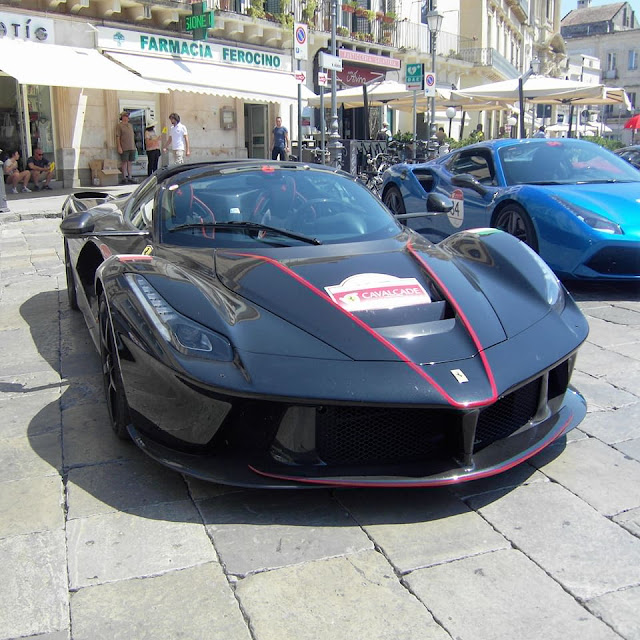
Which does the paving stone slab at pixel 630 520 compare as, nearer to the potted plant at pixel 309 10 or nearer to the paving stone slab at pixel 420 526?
the paving stone slab at pixel 420 526

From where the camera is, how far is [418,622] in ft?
6.17

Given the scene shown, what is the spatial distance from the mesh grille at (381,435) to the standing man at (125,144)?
1568 cm

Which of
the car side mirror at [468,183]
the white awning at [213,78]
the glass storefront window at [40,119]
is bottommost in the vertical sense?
the car side mirror at [468,183]

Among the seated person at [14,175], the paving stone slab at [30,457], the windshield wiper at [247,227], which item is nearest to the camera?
the paving stone slab at [30,457]

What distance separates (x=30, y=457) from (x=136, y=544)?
90 centimetres

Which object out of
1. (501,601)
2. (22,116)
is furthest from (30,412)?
(22,116)

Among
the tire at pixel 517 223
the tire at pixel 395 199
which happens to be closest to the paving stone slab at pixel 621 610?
the tire at pixel 517 223

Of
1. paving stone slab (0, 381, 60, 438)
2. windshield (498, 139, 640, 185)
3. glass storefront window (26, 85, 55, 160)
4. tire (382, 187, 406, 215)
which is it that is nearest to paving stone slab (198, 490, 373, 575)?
paving stone slab (0, 381, 60, 438)

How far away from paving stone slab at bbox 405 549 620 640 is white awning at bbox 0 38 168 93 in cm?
1329

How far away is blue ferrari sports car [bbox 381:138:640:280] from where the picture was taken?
5262 millimetres

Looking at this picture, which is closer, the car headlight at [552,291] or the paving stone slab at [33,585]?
the paving stone slab at [33,585]

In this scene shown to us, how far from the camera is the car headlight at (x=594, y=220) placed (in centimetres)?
522

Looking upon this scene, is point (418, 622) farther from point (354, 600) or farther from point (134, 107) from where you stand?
point (134, 107)

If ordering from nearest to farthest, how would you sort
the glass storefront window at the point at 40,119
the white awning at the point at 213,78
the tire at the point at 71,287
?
the tire at the point at 71,287, the glass storefront window at the point at 40,119, the white awning at the point at 213,78
